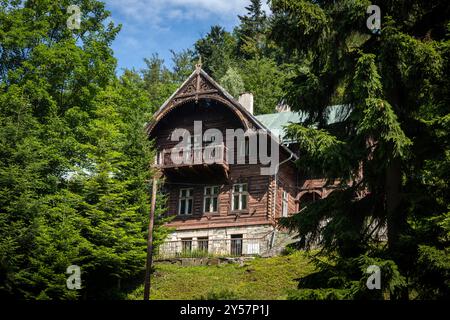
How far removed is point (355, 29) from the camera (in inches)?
619

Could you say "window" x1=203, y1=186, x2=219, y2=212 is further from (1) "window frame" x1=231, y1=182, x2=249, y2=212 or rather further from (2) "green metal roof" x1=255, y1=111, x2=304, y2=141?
(2) "green metal roof" x1=255, y1=111, x2=304, y2=141

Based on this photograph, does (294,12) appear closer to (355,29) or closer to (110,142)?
(355,29)

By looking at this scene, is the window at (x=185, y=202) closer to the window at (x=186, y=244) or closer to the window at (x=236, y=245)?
the window at (x=186, y=244)

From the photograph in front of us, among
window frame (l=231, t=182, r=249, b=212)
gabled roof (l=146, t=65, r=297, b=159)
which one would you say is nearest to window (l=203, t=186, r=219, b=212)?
window frame (l=231, t=182, r=249, b=212)

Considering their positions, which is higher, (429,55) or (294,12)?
(294,12)

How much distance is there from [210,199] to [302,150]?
1946 centimetres

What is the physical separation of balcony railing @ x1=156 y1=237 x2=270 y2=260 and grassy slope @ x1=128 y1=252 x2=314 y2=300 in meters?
1.88

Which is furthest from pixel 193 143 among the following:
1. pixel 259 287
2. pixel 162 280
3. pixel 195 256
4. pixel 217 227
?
pixel 259 287

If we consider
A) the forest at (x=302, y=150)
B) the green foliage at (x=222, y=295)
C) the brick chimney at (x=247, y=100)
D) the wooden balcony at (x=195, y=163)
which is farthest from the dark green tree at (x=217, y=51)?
the green foliage at (x=222, y=295)

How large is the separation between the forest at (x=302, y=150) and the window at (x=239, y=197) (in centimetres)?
505
